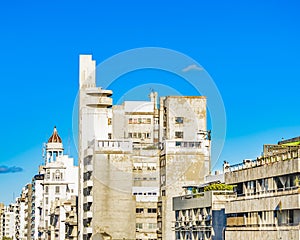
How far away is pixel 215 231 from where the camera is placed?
9800 cm

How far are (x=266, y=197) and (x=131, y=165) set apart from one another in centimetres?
6202

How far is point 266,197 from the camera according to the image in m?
79.9

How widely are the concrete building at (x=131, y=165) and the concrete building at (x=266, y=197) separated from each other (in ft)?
143

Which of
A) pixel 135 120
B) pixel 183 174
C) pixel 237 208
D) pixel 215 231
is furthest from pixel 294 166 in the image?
pixel 135 120

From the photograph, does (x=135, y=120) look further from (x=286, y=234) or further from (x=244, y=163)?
(x=286, y=234)

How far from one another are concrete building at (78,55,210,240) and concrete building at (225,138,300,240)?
4348 centimetres

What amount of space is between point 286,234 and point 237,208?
12690mm

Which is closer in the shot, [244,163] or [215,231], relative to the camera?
[244,163]

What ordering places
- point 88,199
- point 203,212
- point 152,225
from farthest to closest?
point 88,199, point 152,225, point 203,212

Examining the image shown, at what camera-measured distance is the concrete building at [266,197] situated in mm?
74312

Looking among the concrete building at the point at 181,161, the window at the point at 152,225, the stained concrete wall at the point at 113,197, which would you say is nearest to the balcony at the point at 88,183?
the stained concrete wall at the point at 113,197

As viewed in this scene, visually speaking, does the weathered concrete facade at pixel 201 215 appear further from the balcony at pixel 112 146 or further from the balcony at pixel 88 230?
the balcony at pixel 112 146

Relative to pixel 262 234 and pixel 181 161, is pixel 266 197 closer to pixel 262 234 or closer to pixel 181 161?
pixel 262 234

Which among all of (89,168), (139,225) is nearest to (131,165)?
(89,168)
